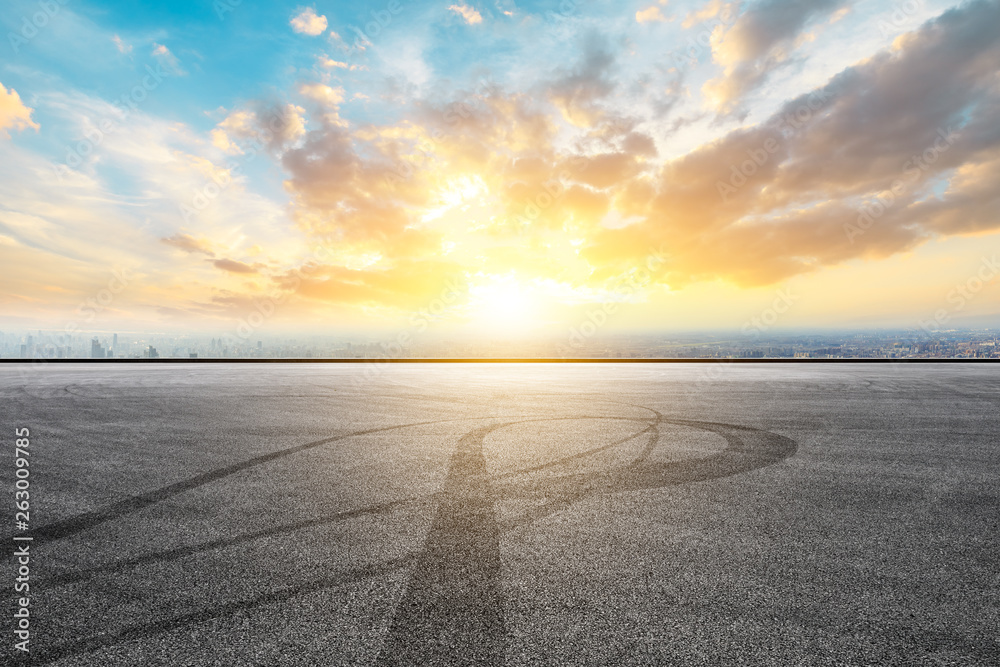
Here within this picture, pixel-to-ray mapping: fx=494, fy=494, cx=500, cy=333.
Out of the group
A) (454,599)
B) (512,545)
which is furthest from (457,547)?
(454,599)

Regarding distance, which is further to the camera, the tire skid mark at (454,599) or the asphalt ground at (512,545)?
the asphalt ground at (512,545)

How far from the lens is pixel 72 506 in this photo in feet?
15.3

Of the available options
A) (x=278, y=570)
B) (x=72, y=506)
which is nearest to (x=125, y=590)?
(x=278, y=570)

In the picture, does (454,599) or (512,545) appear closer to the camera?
(454,599)

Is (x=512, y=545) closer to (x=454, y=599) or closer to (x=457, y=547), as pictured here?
(x=457, y=547)

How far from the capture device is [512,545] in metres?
3.72

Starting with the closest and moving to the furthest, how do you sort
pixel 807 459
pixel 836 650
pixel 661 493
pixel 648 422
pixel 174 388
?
pixel 836 650 → pixel 661 493 → pixel 807 459 → pixel 648 422 → pixel 174 388

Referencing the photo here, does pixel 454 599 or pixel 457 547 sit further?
pixel 457 547

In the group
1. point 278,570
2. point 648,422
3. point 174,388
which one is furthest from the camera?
point 174,388

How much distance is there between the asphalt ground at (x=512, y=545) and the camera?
8.44 feet

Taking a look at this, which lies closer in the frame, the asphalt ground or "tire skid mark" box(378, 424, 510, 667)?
"tire skid mark" box(378, 424, 510, 667)

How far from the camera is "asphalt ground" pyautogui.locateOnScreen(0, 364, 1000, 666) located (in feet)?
8.44

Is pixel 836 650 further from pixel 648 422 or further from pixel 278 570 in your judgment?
pixel 648 422

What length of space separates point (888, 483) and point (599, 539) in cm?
378
